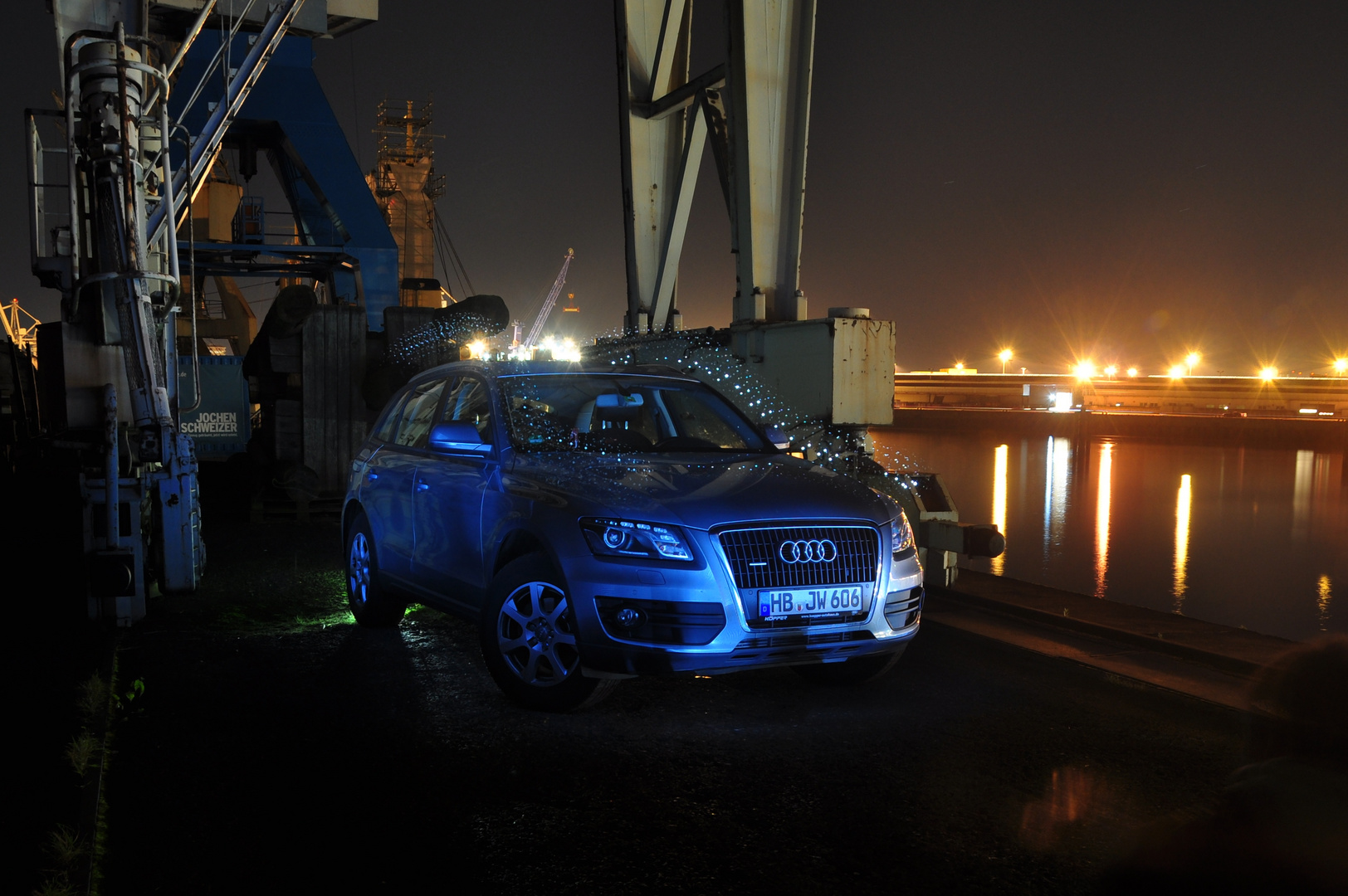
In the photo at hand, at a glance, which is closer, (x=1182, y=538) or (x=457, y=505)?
(x=457, y=505)

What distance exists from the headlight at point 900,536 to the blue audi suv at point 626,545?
1cm

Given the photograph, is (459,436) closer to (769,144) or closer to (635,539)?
(635,539)

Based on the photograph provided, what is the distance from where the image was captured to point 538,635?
4758 mm

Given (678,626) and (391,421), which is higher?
(391,421)

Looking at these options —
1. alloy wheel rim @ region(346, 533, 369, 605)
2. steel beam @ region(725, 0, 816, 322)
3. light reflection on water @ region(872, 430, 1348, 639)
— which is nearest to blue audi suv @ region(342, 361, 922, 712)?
alloy wheel rim @ region(346, 533, 369, 605)

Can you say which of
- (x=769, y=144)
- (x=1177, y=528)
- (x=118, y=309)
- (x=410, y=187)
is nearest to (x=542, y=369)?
(x=118, y=309)

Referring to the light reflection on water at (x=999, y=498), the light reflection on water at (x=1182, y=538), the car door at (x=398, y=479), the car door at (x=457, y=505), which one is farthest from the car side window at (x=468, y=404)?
the light reflection on water at (x=1182, y=538)

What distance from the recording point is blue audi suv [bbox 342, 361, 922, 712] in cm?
432

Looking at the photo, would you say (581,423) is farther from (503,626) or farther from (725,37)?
(725,37)

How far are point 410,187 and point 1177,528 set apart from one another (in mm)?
53287

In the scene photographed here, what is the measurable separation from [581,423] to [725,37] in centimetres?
579

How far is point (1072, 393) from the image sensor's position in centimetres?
5400

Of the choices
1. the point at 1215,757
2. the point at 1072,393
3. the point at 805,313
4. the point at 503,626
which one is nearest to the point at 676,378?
the point at 503,626

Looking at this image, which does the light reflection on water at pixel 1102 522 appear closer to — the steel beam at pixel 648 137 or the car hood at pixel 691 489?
the steel beam at pixel 648 137
